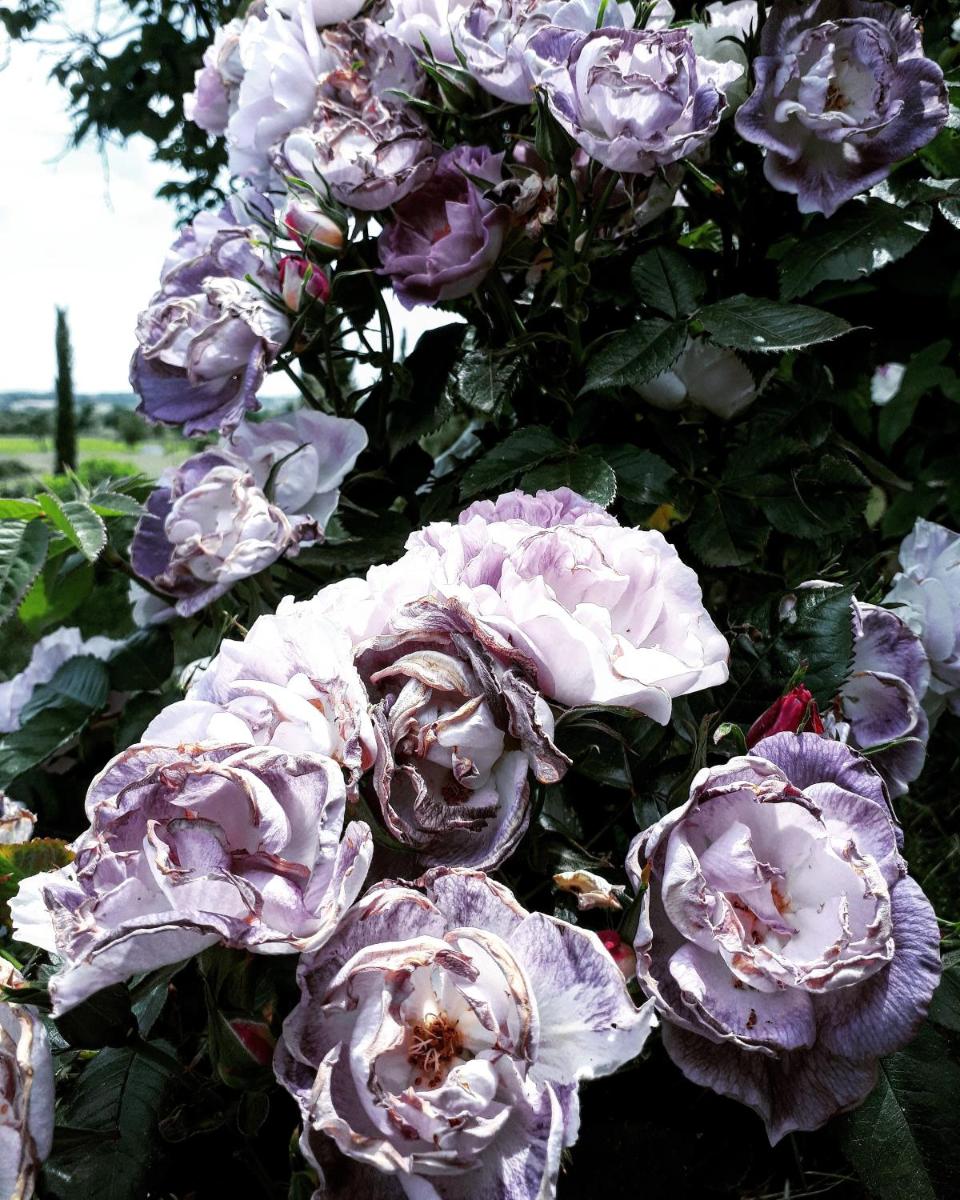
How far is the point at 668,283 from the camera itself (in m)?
0.71

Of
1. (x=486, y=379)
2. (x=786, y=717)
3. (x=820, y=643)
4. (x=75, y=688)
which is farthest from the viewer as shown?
(x=75, y=688)

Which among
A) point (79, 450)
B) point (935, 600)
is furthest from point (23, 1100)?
point (79, 450)

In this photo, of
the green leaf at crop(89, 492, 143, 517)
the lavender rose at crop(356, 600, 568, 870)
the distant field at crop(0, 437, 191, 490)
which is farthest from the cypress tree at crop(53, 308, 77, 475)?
the lavender rose at crop(356, 600, 568, 870)

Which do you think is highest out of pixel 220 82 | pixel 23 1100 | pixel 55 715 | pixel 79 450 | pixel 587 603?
pixel 220 82

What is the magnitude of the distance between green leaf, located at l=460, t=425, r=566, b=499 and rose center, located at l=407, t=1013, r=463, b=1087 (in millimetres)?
401

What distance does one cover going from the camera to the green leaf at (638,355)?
0.66 meters

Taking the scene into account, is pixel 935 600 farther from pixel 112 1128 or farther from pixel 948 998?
pixel 112 1128

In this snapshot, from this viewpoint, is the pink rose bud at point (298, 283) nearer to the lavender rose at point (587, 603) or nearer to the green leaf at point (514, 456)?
the green leaf at point (514, 456)

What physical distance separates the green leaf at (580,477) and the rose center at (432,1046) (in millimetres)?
364

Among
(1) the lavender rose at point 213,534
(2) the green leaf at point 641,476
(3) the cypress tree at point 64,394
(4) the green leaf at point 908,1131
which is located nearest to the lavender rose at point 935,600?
(2) the green leaf at point 641,476

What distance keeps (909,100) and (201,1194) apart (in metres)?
0.75

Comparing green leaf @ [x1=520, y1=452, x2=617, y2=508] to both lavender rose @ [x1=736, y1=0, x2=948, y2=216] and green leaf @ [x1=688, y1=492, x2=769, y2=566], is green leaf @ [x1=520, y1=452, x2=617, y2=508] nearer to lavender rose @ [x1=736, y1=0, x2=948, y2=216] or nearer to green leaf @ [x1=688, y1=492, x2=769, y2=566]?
green leaf @ [x1=688, y1=492, x2=769, y2=566]

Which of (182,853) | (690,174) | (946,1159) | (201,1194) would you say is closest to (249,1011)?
(182,853)

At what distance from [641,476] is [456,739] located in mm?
374
